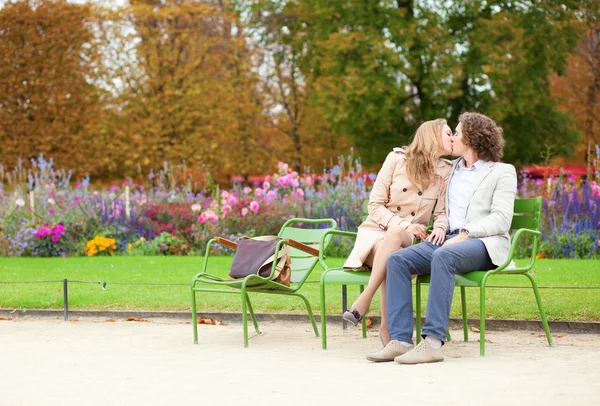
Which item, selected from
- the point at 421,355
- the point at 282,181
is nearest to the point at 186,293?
the point at 421,355

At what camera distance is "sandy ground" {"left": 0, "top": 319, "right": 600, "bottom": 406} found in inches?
185

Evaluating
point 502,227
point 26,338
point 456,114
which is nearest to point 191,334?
point 26,338

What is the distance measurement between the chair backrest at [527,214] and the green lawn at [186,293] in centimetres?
105

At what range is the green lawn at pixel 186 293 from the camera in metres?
7.76

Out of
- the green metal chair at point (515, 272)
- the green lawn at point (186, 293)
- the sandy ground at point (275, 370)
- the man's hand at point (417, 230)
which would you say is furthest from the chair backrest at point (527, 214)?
the green lawn at point (186, 293)

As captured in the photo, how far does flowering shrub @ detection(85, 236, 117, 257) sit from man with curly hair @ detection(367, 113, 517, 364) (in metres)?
8.34

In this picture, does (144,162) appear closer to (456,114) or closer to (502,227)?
(456,114)

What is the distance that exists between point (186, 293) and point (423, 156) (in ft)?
11.5

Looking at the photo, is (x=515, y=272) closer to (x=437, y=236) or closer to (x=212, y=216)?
(x=437, y=236)

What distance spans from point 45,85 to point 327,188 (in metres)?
14.8

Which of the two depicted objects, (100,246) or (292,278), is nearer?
(292,278)

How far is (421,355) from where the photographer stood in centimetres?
561

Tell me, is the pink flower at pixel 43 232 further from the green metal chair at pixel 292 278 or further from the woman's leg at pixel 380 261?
the woman's leg at pixel 380 261

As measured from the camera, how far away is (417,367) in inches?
216
